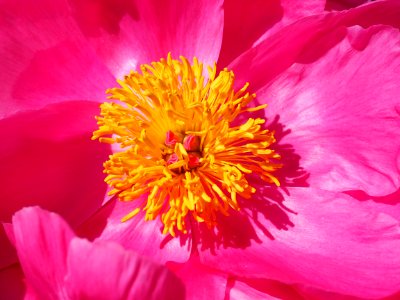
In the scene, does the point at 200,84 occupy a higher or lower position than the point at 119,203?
higher

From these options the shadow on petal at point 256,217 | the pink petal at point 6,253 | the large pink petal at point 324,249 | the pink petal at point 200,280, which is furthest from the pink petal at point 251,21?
the pink petal at point 6,253

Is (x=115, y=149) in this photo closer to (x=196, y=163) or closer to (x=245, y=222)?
(x=196, y=163)

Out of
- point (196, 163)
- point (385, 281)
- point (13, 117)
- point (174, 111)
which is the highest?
point (13, 117)

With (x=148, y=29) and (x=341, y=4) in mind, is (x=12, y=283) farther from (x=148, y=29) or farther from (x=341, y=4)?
(x=341, y=4)

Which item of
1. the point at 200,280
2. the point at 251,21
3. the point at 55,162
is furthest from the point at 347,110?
the point at 55,162

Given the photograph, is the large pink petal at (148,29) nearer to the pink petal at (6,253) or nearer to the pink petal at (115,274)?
the pink petal at (6,253)

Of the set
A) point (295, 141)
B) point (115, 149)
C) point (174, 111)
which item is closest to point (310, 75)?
point (295, 141)

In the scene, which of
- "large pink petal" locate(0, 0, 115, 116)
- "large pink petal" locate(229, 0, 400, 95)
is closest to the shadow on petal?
"large pink petal" locate(229, 0, 400, 95)
